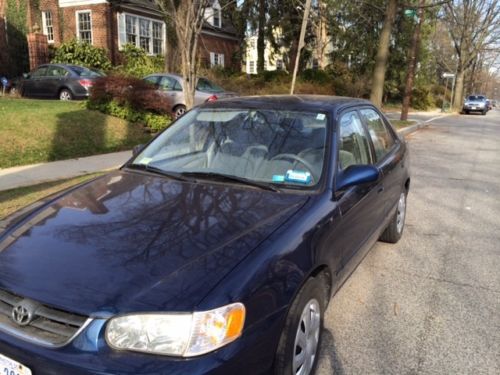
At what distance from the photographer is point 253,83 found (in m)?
26.0

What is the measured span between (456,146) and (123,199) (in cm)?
1367

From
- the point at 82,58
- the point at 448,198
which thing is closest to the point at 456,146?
the point at 448,198

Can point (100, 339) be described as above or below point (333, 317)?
above

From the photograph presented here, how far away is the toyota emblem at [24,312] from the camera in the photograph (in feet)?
6.88

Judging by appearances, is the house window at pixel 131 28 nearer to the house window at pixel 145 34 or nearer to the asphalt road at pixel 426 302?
the house window at pixel 145 34

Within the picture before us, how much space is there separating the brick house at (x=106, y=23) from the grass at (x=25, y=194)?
60.2 ft

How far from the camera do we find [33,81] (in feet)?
59.3

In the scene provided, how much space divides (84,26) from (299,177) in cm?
2556

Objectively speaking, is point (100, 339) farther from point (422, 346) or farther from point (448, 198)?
point (448, 198)

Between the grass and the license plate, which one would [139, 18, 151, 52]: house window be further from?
the license plate

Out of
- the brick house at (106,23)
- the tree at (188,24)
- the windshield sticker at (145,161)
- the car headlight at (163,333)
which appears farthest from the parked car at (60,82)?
the car headlight at (163,333)

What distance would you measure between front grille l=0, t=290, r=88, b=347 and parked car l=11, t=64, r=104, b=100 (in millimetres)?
15506

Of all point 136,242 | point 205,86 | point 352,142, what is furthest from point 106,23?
point 136,242

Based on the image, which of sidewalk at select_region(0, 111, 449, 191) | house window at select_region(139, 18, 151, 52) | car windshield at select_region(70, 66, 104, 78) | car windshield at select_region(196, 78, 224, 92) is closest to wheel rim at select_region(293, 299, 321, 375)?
sidewalk at select_region(0, 111, 449, 191)
